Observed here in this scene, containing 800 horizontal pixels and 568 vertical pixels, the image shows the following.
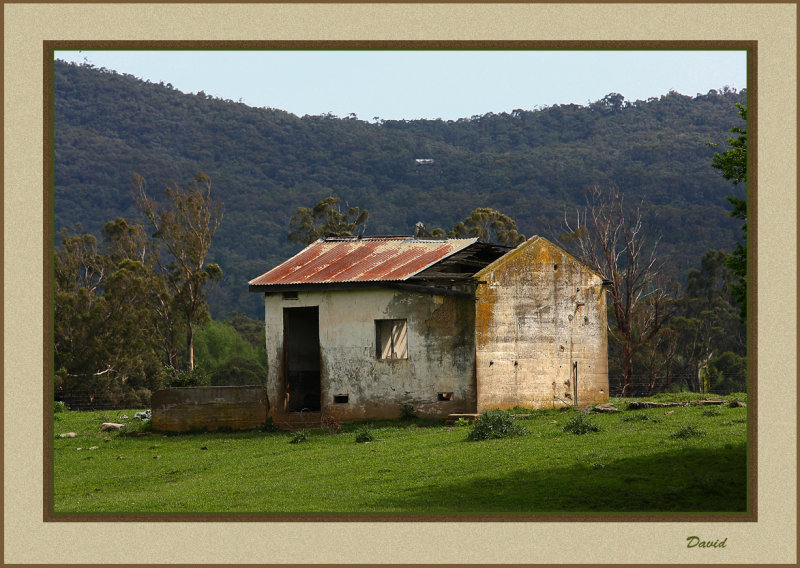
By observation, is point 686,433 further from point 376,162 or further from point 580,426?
point 376,162

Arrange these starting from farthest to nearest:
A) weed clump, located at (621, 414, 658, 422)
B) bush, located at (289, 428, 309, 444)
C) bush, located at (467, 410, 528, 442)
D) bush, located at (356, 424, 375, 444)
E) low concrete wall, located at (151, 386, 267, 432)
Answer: low concrete wall, located at (151, 386, 267, 432) < bush, located at (289, 428, 309, 444) < bush, located at (356, 424, 375, 444) < weed clump, located at (621, 414, 658, 422) < bush, located at (467, 410, 528, 442)

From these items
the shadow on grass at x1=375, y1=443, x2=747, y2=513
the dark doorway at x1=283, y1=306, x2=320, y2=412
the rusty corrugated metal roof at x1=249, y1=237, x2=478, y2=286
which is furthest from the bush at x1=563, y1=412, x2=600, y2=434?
the dark doorway at x1=283, y1=306, x2=320, y2=412

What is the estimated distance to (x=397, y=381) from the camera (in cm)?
3541

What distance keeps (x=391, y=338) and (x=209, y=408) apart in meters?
6.77

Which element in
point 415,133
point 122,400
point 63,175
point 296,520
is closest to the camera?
point 296,520

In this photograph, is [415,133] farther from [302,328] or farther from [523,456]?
[523,456]

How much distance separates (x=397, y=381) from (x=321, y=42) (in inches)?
716

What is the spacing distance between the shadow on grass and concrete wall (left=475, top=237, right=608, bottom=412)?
11.7m

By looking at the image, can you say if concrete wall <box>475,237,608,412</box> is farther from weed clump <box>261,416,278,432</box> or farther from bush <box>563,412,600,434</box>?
weed clump <box>261,416,278,432</box>

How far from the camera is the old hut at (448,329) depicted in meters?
Answer: 34.9

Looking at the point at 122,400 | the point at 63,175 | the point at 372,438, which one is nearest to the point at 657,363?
the point at 122,400

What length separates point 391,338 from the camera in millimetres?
38719

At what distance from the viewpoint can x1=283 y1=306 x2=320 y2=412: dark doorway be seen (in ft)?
131

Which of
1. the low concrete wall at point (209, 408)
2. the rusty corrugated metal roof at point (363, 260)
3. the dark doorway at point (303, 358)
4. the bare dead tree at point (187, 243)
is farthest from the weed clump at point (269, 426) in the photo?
the bare dead tree at point (187, 243)
